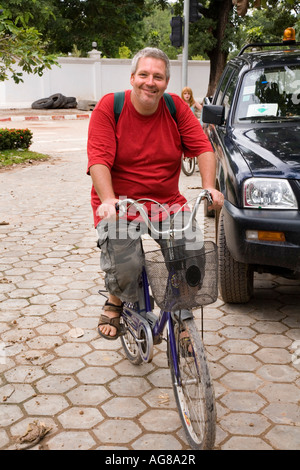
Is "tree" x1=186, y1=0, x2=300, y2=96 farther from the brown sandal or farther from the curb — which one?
the brown sandal

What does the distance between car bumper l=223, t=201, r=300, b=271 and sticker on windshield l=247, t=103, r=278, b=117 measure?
1.38m

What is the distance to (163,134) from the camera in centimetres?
318

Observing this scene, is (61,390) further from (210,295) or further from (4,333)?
(210,295)

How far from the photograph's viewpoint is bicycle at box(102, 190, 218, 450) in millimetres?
2555

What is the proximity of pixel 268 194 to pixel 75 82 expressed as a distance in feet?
93.4

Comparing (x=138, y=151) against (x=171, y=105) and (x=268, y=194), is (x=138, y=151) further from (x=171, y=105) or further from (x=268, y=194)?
(x=268, y=194)

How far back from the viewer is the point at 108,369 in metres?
3.67

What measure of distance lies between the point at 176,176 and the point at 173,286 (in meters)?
0.96

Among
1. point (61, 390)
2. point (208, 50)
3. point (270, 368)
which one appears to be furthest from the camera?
point (208, 50)

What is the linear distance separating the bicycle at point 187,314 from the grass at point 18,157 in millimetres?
9646

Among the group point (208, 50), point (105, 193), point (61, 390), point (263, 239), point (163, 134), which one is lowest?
point (61, 390)

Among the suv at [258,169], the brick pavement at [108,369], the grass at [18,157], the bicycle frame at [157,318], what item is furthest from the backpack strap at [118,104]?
the grass at [18,157]

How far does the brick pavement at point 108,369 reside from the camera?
2994 millimetres

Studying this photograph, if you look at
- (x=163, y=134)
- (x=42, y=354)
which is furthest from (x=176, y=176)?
(x=42, y=354)
